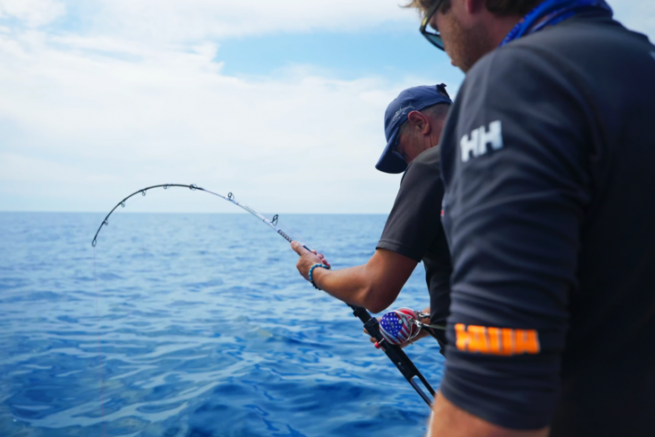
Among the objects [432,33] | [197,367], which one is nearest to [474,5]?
[432,33]

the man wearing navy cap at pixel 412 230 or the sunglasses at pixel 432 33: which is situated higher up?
the sunglasses at pixel 432 33

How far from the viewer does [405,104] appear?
2.62 m

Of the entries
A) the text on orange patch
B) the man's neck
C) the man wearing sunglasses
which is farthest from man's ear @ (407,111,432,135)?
the text on orange patch

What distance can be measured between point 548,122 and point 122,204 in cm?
548

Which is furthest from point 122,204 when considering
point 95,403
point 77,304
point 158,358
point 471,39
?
point 77,304

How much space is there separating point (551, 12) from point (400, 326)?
6.71 feet

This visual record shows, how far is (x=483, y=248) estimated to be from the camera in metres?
0.83

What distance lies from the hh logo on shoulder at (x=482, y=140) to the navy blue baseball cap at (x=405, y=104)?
1777 mm

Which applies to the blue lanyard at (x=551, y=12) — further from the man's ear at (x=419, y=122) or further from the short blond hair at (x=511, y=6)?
the man's ear at (x=419, y=122)

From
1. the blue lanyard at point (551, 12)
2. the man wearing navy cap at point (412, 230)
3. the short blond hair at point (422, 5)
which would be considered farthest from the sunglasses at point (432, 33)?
the man wearing navy cap at point (412, 230)

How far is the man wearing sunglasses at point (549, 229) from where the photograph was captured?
0.80 meters

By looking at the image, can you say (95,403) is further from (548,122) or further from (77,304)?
(77,304)

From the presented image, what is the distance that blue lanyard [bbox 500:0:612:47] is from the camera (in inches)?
38.4

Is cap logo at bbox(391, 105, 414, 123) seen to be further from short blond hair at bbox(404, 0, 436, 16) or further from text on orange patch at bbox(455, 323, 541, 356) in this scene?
text on orange patch at bbox(455, 323, 541, 356)
